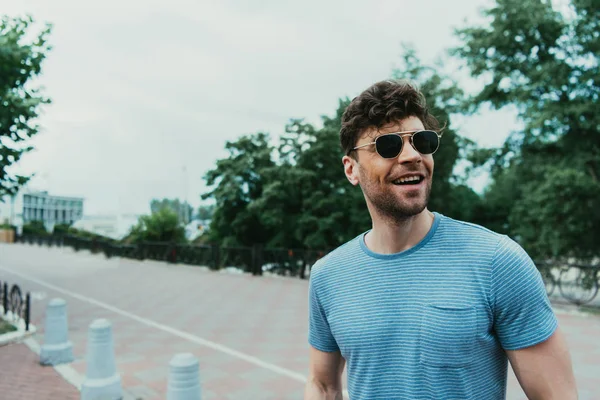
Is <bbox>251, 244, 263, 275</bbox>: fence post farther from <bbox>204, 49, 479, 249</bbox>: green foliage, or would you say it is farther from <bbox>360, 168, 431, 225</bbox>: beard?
<bbox>360, 168, 431, 225</bbox>: beard

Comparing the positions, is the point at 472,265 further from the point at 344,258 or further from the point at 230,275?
the point at 230,275

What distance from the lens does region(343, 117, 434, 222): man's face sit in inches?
60.6

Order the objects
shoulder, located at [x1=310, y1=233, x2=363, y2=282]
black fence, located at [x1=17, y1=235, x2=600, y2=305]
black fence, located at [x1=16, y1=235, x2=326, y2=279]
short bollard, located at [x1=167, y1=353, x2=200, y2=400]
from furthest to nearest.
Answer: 1. black fence, located at [x1=16, y1=235, x2=326, y2=279]
2. black fence, located at [x1=17, y1=235, x2=600, y2=305]
3. short bollard, located at [x1=167, y1=353, x2=200, y2=400]
4. shoulder, located at [x1=310, y1=233, x2=363, y2=282]

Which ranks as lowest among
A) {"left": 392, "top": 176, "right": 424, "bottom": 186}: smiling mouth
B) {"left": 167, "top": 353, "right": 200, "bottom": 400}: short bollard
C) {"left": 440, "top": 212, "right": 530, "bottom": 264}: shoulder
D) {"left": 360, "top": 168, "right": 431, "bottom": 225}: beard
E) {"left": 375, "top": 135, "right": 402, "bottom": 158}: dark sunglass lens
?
{"left": 167, "top": 353, "right": 200, "bottom": 400}: short bollard

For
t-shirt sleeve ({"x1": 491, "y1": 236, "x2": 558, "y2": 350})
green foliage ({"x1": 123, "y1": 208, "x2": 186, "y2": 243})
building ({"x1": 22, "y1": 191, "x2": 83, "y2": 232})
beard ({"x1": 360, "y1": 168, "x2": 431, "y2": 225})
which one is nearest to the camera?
t-shirt sleeve ({"x1": 491, "y1": 236, "x2": 558, "y2": 350})

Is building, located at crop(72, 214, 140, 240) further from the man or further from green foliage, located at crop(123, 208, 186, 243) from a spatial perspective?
the man

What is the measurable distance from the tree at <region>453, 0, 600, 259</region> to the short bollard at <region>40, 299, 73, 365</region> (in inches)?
535

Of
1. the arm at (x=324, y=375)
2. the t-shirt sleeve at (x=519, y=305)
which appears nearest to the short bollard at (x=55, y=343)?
the arm at (x=324, y=375)

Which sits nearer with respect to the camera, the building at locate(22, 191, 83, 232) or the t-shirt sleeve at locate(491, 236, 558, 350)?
the t-shirt sleeve at locate(491, 236, 558, 350)

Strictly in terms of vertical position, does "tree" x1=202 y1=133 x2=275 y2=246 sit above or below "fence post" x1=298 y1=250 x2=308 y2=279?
above

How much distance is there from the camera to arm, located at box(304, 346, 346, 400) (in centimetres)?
178

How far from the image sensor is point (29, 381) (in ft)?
19.5

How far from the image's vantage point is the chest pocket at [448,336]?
54.4 inches

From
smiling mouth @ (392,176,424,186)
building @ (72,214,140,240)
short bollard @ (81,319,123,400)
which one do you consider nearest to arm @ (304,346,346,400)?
smiling mouth @ (392,176,424,186)
